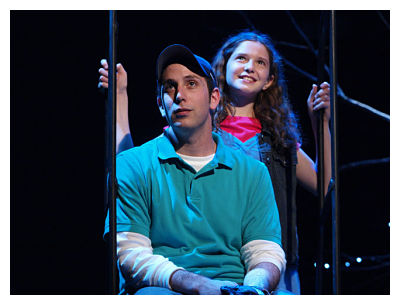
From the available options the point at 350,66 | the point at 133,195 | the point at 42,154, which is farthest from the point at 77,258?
the point at 350,66

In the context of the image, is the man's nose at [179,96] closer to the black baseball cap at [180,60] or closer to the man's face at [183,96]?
the man's face at [183,96]

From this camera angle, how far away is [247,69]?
92.1 inches

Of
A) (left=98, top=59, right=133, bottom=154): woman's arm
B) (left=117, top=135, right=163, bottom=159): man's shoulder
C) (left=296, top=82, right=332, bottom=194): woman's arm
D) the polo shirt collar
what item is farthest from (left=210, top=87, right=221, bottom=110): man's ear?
(left=296, top=82, right=332, bottom=194): woman's arm

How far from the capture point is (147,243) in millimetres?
1944

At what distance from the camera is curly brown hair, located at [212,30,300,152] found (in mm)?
2369

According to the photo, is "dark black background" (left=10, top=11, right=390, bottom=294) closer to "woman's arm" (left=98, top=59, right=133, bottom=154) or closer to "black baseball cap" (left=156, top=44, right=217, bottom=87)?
"woman's arm" (left=98, top=59, right=133, bottom=154)

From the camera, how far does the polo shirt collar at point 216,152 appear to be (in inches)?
81.8

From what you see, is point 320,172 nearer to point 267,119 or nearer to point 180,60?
point 267,119

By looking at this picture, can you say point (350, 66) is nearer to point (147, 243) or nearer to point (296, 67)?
point (296, 67)

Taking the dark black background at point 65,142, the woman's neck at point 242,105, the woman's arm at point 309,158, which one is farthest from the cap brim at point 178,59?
the woman's arm at point 309,158

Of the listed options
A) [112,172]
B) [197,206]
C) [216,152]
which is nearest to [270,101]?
[216,152]

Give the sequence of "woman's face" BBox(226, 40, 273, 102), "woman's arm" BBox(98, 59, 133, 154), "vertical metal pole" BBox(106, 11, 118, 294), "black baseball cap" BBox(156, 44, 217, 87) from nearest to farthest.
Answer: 1. "vertical metal pole" BBox(106, 11, 118, 294)
2. "black baseball cap" BBox(156, 44, 217, 87)
3. "woman's arm" BBox(98, 59, 133, 154)
4. "woman's face" BBox(226, 40, 273, 102)

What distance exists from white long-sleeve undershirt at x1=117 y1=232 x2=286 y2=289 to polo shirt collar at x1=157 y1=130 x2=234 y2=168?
341 millimetres

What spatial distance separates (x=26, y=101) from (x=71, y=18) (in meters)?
0.47
